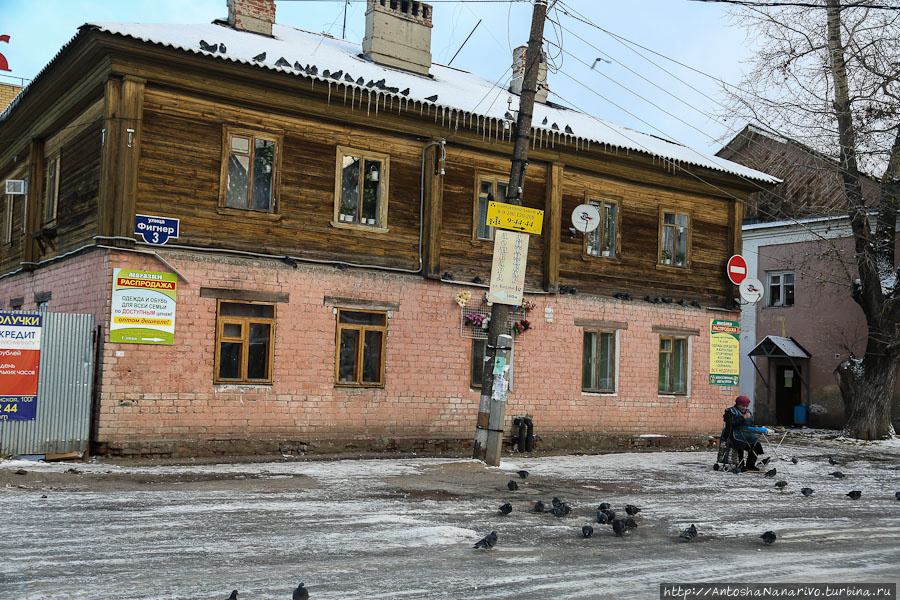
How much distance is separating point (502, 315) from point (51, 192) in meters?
9.59

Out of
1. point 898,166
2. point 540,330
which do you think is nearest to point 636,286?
point 540,330

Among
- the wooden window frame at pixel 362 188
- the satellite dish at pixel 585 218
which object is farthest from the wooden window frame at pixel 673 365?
the wooden window frame at pixel 362 188

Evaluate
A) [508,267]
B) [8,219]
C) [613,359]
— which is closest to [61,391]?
[508,267]

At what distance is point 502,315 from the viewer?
14.4 m

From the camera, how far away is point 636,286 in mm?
20438

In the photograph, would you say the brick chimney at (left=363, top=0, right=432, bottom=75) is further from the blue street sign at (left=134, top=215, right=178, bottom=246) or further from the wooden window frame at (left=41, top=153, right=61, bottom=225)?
the blue street sign at (left=134, top=215, right=178, bottom=246)

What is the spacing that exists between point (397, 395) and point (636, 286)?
22.2 feet

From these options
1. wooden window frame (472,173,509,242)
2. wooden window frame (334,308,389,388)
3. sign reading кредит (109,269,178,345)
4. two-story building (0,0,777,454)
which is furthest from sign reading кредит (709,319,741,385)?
sign reading кредит (109,269,178,345)

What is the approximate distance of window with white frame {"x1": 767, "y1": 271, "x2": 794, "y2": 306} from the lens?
1169 inches

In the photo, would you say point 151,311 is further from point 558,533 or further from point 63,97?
point 558,533

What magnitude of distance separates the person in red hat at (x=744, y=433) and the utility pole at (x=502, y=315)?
400cm

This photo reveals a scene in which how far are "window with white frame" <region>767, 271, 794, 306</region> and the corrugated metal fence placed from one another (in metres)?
23.3

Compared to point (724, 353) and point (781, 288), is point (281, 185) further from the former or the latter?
point (781, 288)

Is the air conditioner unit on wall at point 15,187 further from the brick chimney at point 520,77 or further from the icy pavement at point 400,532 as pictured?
the brick chimney at point 520,77
